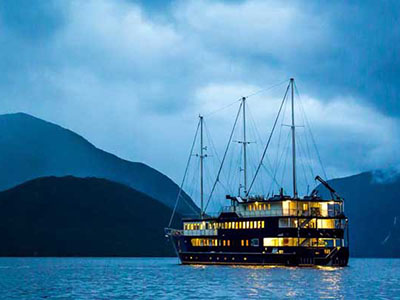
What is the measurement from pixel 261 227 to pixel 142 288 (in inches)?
1271

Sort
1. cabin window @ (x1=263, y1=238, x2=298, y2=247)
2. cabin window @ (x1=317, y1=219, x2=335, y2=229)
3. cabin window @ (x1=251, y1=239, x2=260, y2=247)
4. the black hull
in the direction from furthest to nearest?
cabin window @ (x1=251, y1=239, x2=260, y2=247), cabin window @ (x1=317, y1=219, x2=335, y2=229), cabin window @ (x1=263, y1=238, x2=298, y2=247), the black hull

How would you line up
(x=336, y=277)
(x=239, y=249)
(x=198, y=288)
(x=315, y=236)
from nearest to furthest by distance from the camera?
(x=198, y=288) < (x=336, y=277) < (x=315, y=236) < (x=239, y=249)

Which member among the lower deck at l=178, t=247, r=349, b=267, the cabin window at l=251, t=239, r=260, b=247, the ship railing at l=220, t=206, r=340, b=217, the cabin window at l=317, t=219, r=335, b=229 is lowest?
the lower deck at l=178, t=247, r=349, b=267

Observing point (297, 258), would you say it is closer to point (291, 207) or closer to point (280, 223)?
point (280, 223)

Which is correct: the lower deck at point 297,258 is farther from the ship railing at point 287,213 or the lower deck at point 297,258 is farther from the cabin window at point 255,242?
the ship railing at point 287,213

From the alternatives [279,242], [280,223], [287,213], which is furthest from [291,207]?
[279,242]

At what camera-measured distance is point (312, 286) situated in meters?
71.4

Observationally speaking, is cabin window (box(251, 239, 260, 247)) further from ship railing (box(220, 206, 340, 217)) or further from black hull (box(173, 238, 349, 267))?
ship railing (box(220, 206, 340, 217))

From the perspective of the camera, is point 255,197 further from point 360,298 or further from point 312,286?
point 360,298

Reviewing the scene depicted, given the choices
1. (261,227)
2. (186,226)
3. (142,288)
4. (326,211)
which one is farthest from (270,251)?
(142,288)

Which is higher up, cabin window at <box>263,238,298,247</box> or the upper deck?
the upper deck

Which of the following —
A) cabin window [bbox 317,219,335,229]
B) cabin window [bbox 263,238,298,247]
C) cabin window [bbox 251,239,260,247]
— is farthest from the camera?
cabin window [bbox 251,239,260,247]

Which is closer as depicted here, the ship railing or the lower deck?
the lower deck

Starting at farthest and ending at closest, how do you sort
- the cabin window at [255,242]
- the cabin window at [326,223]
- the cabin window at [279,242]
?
1. the cabin window at [255,242]
2. the cabin window at [326,223]
3. the cabin window at [279,242]
